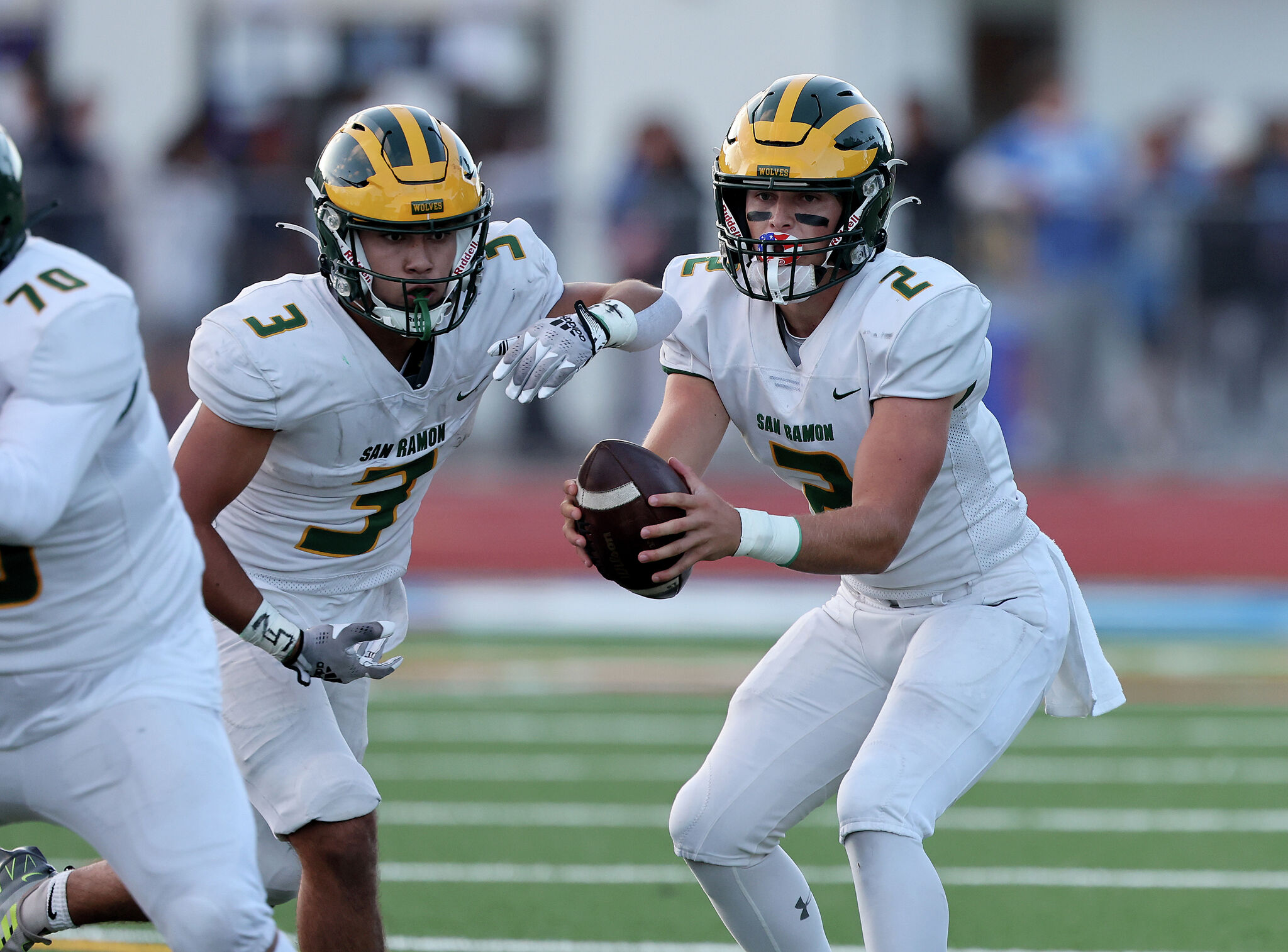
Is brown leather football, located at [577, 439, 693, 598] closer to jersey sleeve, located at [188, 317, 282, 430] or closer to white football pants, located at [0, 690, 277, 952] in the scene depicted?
jersey sleeve, located at [188, 317, 282, 430]

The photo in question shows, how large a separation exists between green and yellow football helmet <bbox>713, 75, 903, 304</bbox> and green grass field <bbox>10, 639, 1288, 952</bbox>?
1894mm

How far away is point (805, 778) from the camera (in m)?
3.76

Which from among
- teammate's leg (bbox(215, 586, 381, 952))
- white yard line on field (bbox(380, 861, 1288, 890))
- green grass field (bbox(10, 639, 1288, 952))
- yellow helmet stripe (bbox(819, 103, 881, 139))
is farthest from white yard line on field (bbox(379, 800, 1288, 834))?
yellow helmet stripe (bbox(819, 103, 881, 139))

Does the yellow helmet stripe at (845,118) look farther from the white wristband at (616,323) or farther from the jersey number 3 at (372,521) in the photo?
the jersey number 3 at (372,521)

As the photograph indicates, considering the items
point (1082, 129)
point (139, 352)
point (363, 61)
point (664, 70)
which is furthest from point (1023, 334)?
point (139, 352)

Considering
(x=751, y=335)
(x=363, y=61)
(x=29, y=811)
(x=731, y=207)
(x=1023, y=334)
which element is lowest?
(x=1023, y=334)

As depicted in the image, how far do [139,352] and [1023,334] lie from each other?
7580 mm

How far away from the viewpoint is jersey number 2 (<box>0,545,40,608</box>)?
3.01 m

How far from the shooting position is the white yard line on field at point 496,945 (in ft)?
15.3

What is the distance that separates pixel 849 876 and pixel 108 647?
2.94 meters

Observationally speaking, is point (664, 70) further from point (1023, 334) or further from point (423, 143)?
point (423, 143)

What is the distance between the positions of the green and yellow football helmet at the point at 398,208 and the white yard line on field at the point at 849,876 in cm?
220

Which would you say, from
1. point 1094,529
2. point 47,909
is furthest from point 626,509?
point 1094,529

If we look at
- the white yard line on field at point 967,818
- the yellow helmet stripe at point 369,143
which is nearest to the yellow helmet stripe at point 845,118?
the yellow helmet stripe at point 369,143
